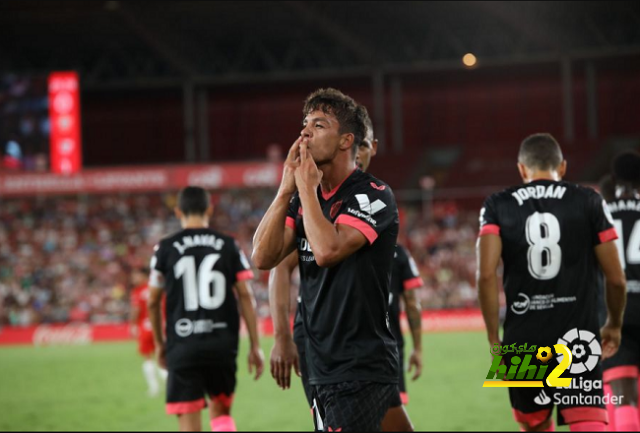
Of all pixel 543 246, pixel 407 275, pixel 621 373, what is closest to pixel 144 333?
pixel 407 275

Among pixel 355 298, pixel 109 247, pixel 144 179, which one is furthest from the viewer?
pixel 109 247

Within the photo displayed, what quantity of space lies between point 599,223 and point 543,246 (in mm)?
348

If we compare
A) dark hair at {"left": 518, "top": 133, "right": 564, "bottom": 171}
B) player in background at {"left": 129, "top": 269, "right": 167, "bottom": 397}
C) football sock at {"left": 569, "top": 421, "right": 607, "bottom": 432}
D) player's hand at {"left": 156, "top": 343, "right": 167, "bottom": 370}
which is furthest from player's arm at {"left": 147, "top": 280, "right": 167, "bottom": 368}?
player in background at {"left": 129, "top": 269, "right": 167, "bottom": 397}

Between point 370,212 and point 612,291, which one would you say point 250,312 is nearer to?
point 612,291

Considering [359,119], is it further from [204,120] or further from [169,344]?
[204,120]

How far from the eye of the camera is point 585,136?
35.5 m

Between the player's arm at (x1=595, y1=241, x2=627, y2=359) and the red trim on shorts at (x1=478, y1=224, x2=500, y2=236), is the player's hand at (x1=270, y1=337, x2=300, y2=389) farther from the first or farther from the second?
the player's arm at (x1=595, y1=241, x2=627, y2=359)

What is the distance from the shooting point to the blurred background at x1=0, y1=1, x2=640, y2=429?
26797 millimetres

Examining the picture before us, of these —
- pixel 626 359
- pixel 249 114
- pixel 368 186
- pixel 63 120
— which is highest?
pixel 249 114

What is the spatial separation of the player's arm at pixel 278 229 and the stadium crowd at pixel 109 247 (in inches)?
807

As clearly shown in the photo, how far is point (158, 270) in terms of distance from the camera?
21.5 feet

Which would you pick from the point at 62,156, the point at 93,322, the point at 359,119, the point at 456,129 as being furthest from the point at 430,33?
the point at 359,119

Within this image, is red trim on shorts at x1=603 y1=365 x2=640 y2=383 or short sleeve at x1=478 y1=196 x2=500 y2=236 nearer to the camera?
short sleeve at x1=478 y1=196 x2=500 y2=236

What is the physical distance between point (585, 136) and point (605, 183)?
30.3 meters
